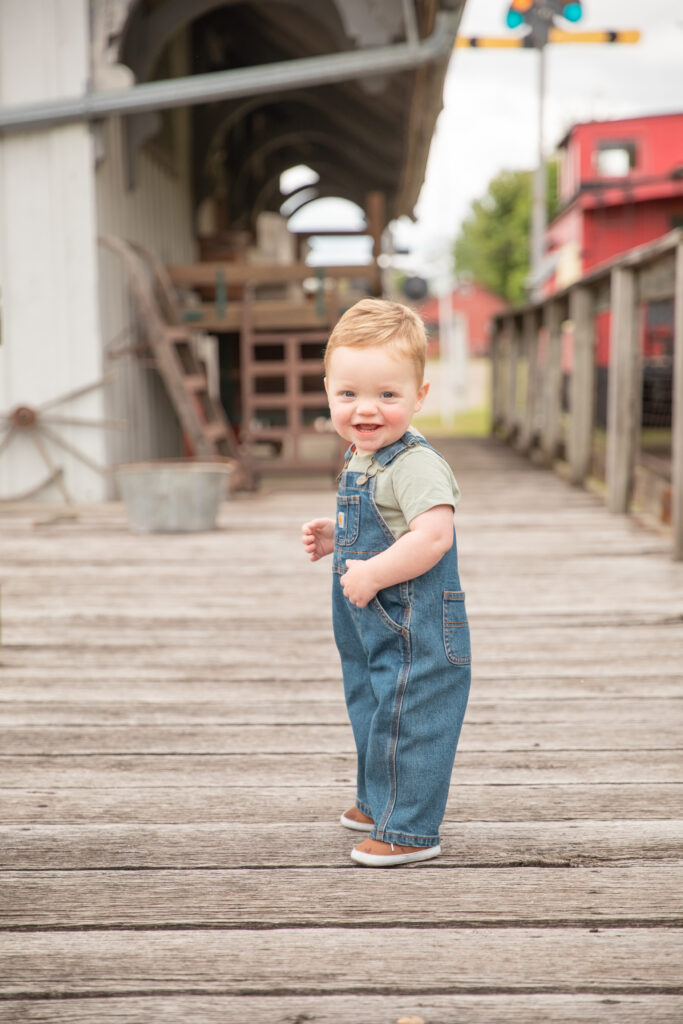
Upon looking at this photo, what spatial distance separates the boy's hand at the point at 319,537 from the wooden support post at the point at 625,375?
13.2 ft

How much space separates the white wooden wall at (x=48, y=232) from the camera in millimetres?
6723

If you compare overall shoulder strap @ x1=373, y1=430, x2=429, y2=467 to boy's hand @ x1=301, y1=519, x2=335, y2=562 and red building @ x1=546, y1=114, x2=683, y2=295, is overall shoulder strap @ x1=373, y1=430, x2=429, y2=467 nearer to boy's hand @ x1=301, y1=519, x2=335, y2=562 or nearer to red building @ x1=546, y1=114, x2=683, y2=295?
boy's hand @ x1=301, y1=519, x2=335, y2=562

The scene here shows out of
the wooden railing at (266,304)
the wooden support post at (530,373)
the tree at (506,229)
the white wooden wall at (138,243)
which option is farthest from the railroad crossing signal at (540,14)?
the tree at (506,229)

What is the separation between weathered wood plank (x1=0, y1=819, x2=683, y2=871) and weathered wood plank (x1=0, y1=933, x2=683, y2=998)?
25 centimetres

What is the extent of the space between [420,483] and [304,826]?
0.69 metres

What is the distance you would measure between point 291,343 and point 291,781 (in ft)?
18.3

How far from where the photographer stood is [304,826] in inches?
79.8

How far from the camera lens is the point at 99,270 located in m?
6.90

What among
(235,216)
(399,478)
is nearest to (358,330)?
(399,478)

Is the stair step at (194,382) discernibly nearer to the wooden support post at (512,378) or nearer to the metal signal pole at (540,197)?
the wooden support post at (512,378)

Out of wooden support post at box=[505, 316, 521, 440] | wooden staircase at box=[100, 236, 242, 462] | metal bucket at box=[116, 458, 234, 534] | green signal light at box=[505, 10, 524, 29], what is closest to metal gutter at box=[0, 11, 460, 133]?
wooden staircase at box=[100, 236, 242, 462]

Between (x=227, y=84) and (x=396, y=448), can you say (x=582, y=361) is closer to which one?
(x=227, y=84)

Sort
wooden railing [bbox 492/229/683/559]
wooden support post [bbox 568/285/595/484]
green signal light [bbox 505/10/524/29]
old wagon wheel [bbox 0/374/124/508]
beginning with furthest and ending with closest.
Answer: green signal light [bbox 505/10/524/29]
wooden support post [bbox 568/285/595/484]
old wagon wheel [bbox 0/374/124/508]
wooden railing [bbox 492/229/683/559]

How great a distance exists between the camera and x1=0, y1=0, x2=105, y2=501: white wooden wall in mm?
6723
